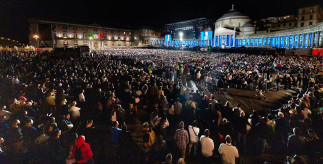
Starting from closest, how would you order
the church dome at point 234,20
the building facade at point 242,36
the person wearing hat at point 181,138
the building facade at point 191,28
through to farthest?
the person wearing hat at point 181,138, the building facade at point 242,36, the church dome at point 234,20, the building facade at point 191,28

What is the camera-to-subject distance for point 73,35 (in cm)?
7794

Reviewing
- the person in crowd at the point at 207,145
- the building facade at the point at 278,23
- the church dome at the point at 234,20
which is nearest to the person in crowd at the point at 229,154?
the person in crowd at the point at 207,145

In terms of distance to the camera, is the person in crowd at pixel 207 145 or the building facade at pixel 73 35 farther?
the building facade at pixel 73 35

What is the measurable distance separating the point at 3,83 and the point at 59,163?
37.5 feet

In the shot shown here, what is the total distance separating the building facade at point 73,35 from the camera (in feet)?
218

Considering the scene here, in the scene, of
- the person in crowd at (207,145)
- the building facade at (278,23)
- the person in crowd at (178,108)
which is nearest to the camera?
the person in crowd at (207,145)

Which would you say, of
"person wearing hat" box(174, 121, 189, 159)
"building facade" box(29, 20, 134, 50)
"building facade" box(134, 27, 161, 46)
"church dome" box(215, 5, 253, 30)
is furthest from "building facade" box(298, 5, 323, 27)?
"person wearing hat" box(174, 121, 189, 159)

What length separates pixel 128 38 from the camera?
334 ft

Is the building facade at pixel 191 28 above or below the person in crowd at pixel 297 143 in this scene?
above

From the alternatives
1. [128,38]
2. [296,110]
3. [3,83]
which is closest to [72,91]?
[3,83]

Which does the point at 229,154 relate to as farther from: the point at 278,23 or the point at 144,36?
the point at 144,36

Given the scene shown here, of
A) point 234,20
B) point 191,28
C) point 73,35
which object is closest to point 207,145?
point 73,35

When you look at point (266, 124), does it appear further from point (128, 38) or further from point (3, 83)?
point (128, 38)

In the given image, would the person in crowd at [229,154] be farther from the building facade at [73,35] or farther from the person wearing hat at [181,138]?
the building facade at [73,35]
